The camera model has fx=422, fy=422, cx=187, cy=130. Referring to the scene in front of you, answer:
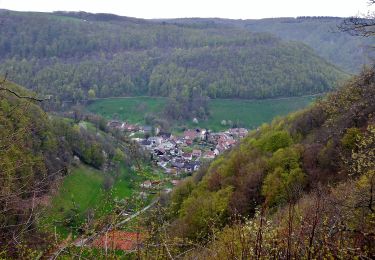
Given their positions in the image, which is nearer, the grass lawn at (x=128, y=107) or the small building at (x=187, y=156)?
the small building at (x=187, y=156)

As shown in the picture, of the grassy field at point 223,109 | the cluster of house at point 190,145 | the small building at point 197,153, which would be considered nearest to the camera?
the cluster of house at point 190,145

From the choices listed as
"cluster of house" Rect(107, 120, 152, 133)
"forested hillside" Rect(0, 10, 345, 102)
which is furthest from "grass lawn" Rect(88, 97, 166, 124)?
"forested hillside" Rect(0, 10, 345, 102)

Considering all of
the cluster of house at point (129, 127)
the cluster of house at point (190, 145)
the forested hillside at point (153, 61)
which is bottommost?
the cluster of house at point (129, 127)

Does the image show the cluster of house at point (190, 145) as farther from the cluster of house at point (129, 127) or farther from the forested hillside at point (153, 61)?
the forested hillside at point (153, 61)

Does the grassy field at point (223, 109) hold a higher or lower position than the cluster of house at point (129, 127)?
higher

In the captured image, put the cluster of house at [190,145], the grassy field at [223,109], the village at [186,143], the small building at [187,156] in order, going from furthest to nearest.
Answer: the grassy field at [223,109] < the small building at [187,156] < the village at [186,143] < the cluster of house at [190,145]

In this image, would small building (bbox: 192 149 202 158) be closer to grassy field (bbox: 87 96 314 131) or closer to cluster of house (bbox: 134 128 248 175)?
cluster of house (bbox: 134 128 248 175)

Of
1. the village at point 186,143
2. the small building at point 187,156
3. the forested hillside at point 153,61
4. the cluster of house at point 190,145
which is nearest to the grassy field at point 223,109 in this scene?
the forested hillside at point 153,61
